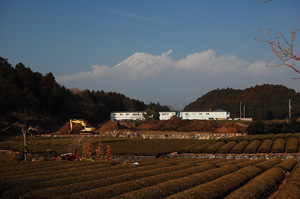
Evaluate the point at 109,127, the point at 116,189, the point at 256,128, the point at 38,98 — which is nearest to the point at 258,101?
the point at 109,127

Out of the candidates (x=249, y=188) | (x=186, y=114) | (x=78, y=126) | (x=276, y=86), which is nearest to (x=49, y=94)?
(x=78, y=126)

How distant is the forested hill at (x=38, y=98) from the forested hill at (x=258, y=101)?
49982 millimetres

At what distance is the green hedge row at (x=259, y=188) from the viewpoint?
31.1 ft

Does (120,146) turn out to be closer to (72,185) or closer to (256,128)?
(256,128)

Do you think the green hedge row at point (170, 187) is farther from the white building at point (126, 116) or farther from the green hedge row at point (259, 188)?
the white building at point (126, 116)

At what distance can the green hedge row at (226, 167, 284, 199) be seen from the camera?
949 cm

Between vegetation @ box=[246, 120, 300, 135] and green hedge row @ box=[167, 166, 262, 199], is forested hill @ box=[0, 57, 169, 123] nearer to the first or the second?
vegetation @ box=[246, 120, 300, 135]

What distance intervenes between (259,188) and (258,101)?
10005 cm

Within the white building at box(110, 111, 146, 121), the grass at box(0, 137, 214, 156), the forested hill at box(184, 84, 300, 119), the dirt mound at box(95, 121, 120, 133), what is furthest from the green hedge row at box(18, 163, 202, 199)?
the forested hill at box(184, 84, 300, 119)

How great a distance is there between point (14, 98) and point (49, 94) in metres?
13.9

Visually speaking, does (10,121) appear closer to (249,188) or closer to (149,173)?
(149,173)

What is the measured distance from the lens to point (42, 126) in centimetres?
5888

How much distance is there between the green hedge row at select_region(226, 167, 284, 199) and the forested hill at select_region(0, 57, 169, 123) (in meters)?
47.2

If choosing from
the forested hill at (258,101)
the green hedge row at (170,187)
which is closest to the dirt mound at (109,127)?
the green hedge row at (170,187)
